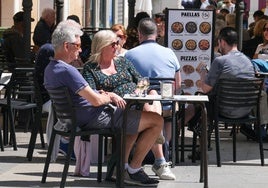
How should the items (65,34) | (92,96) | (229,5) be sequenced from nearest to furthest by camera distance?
1. (92,96)
2. (65,34)
3. (229,5)

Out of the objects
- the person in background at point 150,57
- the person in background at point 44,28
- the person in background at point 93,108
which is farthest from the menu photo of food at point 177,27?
the person in background at point 44,28

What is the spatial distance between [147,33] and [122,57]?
1.92ft

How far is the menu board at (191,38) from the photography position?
12703 mm

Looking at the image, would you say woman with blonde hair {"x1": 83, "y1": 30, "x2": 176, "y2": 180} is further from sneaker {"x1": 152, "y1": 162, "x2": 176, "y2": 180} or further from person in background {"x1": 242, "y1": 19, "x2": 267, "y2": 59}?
person in background {"x1": 242, "y1": 19, "x2": 267, "y2": 59}

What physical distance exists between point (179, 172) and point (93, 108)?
1.68 meters

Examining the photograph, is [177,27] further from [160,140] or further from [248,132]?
[160,140]

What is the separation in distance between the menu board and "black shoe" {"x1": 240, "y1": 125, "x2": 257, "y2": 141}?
1.20 meters

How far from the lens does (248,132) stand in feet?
44.2

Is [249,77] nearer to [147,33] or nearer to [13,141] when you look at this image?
[147,33]

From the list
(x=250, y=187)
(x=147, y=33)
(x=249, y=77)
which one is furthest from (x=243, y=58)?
(x=250, y=187)

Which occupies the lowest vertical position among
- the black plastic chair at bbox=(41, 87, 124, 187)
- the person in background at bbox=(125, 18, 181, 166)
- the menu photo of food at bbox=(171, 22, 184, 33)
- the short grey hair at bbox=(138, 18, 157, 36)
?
the black plastic chair at bbox=(41, 87, 124, 187)

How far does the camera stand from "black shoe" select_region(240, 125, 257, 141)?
44.1 ft

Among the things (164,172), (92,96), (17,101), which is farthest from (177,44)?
(92,96)

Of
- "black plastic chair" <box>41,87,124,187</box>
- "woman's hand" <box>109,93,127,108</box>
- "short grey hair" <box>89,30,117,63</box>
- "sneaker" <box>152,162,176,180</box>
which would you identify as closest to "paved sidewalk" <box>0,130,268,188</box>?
"sneaker" <box>152,162,176,180</box>
